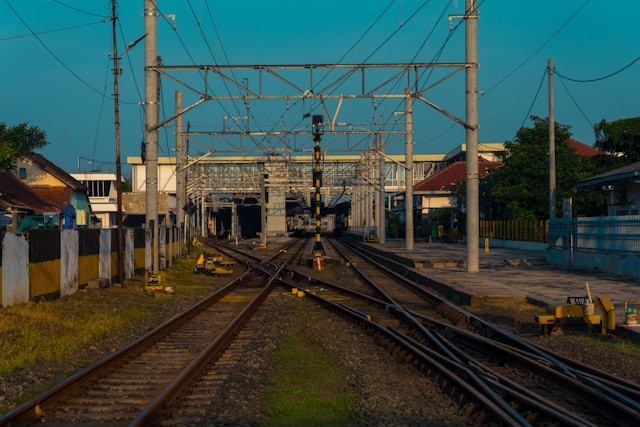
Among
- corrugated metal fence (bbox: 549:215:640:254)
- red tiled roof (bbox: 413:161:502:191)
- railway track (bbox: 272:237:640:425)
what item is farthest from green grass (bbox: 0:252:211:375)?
red tiled roof (bbox: 413:161:502:191)

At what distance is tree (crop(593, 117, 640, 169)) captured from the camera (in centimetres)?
4300

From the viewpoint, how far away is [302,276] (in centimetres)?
2806

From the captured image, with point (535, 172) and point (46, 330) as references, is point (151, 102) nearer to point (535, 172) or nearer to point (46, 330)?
point (46, 330)

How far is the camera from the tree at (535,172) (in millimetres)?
47938

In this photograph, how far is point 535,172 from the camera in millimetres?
48656

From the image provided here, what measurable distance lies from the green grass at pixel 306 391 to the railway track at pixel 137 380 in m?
1.03

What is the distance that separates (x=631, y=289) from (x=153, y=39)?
17104 mm

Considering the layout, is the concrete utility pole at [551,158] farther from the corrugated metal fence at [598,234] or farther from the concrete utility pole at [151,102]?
the concrete utility pole at [151,102]

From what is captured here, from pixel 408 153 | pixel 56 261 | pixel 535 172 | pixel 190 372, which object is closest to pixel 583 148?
pixel 535 172

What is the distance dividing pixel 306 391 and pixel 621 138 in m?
39.3

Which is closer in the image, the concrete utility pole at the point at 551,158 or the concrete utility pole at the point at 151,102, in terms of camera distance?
the concrete utility pole at the point at 151,102

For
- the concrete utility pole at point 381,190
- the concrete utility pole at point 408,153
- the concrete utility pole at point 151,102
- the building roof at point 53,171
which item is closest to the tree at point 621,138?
the concrete utility pole at point 408,153

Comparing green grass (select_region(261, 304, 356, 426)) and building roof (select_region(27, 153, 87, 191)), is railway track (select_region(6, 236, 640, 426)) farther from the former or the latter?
building roof (select_region(27, 153, 87, 191))

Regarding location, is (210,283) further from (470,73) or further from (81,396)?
(81,396)
